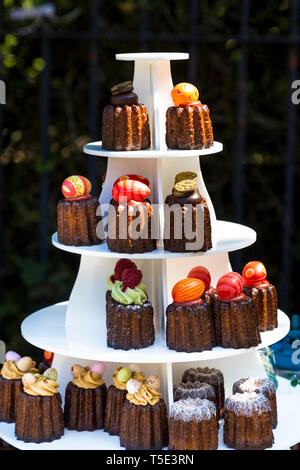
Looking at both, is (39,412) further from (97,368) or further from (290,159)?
(290,159)

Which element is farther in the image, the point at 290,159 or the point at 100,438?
the point at 290,159

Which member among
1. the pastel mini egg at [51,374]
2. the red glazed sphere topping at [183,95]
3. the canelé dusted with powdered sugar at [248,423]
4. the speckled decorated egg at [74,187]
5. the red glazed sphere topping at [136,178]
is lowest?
the canelé dusted with powdered sugar at [248,423]

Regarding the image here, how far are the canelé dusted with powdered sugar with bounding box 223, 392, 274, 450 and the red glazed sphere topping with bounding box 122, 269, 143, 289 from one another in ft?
2.06

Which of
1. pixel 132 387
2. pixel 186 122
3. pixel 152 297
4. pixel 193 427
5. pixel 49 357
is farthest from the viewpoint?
pixel 49 357

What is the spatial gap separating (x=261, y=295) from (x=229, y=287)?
0.31 meters

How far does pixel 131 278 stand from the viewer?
167 inches

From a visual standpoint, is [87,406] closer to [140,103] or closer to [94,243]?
[94,243]

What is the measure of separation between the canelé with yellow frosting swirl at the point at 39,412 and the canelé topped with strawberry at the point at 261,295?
95 centimetres

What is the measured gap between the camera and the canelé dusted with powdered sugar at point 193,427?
4.00 meters

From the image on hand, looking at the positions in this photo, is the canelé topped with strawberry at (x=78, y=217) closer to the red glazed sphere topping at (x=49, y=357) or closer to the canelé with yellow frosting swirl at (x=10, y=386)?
the canelé with yellow frosting swirl at (x=10, y=386)

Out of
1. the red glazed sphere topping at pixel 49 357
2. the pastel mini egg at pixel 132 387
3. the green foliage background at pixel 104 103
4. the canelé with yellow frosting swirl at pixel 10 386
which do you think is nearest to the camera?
the pastel mini egg at pixel 132 387

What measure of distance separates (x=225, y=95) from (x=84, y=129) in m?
0.93

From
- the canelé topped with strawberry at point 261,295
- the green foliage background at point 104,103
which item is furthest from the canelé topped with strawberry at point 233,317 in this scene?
the green foliage background at point 104,103

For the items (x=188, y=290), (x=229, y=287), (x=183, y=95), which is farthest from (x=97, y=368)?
(x=183, y=95)
